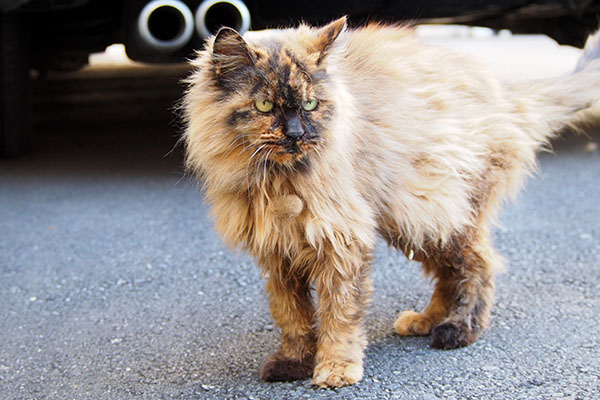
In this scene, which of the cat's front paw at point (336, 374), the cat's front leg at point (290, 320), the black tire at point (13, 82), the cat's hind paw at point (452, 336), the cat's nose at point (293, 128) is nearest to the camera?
the cat's nose at point (293, 128)

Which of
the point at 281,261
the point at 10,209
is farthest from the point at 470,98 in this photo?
the point at 10,209

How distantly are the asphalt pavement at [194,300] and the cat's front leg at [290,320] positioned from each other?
86 millimetres

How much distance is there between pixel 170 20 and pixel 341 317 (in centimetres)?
292

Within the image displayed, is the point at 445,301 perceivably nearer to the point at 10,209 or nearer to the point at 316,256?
the point at 316,256

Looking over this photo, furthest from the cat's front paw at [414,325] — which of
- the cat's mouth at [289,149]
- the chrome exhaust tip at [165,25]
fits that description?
the chrome exhaust tip at [165,25]

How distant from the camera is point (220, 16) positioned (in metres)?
4.66

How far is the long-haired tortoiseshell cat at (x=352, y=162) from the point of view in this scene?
8.41ft

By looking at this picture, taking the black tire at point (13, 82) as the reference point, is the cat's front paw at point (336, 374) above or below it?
below

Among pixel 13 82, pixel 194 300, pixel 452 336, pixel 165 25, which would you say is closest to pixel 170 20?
pixel 165 25

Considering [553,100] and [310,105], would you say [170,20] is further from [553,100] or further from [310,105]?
[553,100]

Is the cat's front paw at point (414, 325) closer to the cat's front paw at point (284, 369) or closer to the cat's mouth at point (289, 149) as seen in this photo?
the cat's front paw at point (284, 369)

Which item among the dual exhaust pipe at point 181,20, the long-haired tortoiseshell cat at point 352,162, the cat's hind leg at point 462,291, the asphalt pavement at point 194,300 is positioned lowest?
the asphalt pavement at point 194,300

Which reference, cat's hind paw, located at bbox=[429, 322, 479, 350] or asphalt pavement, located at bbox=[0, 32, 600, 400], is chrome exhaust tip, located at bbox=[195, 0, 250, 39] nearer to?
asphalt pavement, located at bbox=[0, 32, 600, 400]

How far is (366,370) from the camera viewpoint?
2832 millimetres
